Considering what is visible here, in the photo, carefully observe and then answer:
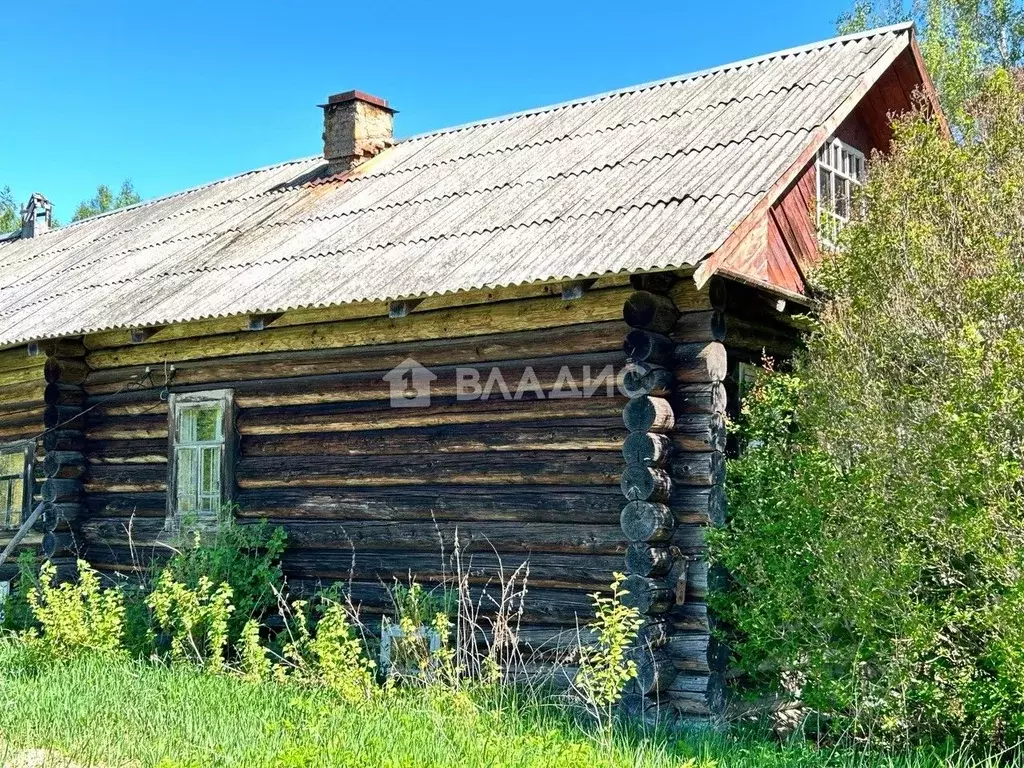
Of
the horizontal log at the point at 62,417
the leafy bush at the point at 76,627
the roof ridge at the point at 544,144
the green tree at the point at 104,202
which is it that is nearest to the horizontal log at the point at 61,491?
the horizontal log at the point at 62,417

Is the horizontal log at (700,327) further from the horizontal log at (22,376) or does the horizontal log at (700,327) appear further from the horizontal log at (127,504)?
the horizontal log at (22,376)

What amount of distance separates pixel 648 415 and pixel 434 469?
6.62ft

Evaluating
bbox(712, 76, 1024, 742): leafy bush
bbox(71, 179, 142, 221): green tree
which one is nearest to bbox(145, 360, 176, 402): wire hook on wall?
bbox(712, 76, 1024, 742): leafy bush

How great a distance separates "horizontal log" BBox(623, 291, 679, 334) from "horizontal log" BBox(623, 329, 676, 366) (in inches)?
1.9

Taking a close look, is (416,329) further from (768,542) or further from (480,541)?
(768,542)

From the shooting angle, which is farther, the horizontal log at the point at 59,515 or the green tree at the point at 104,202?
the green tree at the point at 104,202

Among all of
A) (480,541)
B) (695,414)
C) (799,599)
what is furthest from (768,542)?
(480,541)

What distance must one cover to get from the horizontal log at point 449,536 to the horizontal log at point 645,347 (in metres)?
1.20

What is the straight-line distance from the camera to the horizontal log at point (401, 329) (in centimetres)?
827

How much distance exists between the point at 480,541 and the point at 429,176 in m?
4.51

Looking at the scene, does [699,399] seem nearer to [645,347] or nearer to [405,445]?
[645,347]

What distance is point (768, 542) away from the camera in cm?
730

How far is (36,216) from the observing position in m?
19.8

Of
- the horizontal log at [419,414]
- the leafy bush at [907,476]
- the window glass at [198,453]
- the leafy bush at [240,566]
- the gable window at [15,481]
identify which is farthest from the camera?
the gable window at [15,481]
